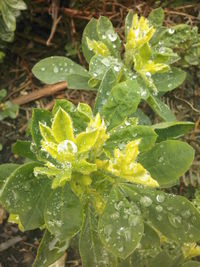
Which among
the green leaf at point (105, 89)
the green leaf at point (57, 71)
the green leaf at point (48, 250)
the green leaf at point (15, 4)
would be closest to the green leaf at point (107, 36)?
the green leaf at point (57, 71)

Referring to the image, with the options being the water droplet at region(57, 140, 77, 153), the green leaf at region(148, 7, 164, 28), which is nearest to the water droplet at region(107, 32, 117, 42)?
the green leaf at region(148, 7, 164, 28)

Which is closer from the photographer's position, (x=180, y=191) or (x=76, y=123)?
(x=76, y=123)

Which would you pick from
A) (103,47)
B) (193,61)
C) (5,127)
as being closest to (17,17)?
(5,127)

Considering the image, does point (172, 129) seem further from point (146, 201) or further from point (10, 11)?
point (10, 11)

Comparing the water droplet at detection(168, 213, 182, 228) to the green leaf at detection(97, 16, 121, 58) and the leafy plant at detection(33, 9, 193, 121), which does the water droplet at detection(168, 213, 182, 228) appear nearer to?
the leafy plant at detection(33, 9, 193, 121)

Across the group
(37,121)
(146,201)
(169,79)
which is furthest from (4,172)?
(169,79)

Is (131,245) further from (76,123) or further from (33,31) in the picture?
(33,31)

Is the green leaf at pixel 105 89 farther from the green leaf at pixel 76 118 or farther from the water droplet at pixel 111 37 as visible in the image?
the water droplet at pixel 111 37
